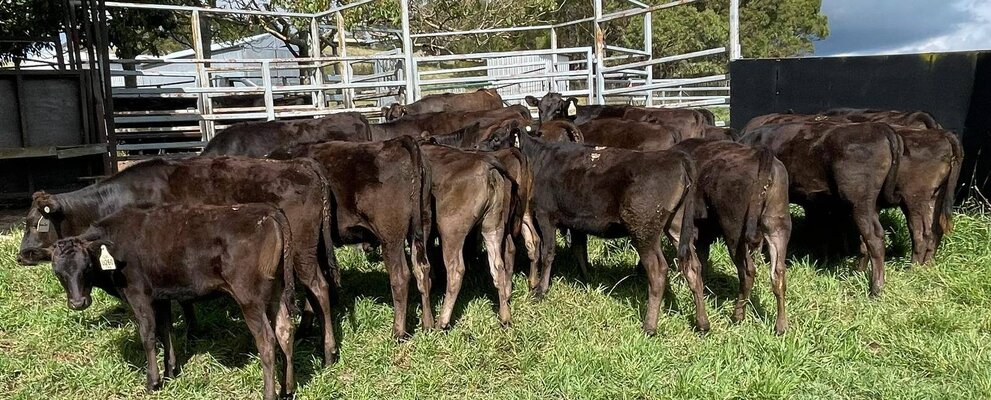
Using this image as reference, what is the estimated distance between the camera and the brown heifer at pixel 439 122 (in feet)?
29.8

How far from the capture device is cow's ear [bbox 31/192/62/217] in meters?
5.25

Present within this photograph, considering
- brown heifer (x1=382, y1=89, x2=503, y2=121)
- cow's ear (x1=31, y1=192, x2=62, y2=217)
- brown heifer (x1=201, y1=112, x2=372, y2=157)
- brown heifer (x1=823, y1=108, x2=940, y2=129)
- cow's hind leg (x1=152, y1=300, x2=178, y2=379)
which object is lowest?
cow's hind leg (x1=152, y1=300, x2=178, y2=379)

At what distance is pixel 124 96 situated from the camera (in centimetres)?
1240

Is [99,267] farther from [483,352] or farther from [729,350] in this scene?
[729,350]

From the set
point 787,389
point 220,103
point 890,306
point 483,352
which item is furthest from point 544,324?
point 220,103

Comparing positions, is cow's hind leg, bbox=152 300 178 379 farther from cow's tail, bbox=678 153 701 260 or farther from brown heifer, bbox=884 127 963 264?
brown heifer, bbox=884 127 963 264

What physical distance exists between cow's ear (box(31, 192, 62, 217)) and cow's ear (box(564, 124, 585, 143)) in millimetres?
4857

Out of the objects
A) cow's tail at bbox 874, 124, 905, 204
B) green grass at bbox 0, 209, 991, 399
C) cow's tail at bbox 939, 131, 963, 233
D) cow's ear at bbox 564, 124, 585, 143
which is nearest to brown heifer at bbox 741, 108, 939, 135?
cow's tail at bbox 939, 131, 963, 233

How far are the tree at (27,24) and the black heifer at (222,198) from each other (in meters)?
8.26

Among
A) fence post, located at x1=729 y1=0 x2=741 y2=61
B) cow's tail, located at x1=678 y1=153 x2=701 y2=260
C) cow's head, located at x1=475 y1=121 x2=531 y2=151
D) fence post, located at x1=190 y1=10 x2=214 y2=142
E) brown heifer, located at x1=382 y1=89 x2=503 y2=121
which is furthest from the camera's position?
fence post, located at x1=190 y1=10 x2=214 y2=142

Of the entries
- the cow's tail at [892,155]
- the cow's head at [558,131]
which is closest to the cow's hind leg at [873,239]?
the cow's tail at [892,155]

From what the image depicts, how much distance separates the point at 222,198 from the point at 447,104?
6.71 metres

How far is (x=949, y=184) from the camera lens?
6637 millimetres

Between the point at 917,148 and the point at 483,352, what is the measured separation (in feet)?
14.3
